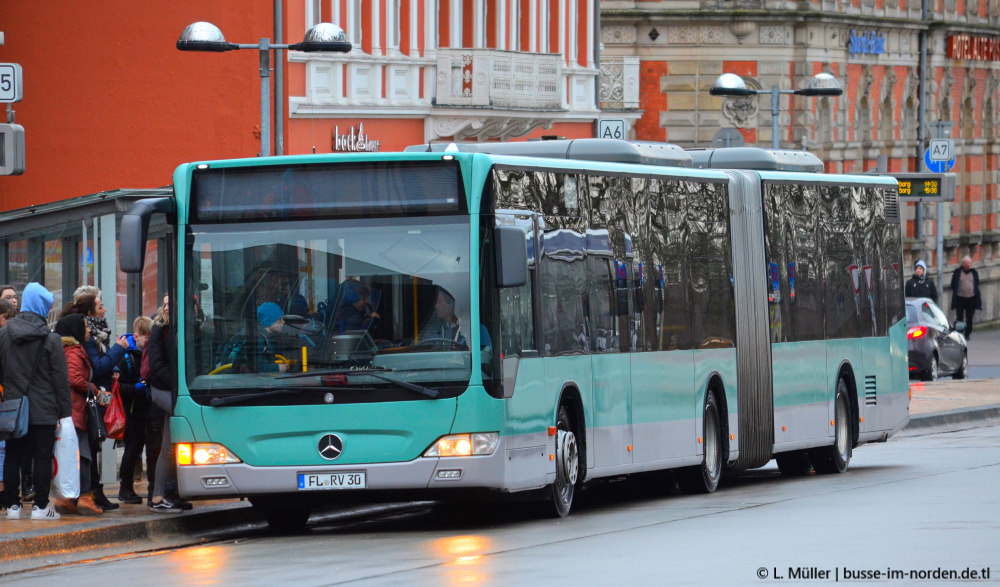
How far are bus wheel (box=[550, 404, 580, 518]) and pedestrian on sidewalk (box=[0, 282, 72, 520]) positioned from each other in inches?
140

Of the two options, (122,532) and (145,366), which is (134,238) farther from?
(145,366)

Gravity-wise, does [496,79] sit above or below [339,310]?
above

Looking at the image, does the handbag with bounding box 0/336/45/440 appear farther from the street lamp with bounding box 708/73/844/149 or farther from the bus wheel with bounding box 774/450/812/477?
the street lamp with bounding box 708/73/844/149

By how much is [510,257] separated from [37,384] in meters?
3.48

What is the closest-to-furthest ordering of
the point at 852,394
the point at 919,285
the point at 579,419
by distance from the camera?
the point at 579,419
the point at 852,394
the point at 919,285

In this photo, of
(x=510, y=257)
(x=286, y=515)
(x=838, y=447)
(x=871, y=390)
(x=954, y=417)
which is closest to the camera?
(x=510, y=257)

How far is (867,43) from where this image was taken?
6688 centimetres

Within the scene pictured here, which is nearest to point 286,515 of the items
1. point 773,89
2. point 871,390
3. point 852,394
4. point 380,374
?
point 380,374

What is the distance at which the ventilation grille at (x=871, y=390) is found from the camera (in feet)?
82.0

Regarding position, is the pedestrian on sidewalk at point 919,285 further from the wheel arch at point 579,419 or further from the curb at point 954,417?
the wheel arch at point 579,419

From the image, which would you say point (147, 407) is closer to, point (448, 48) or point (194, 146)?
point (194, 146)

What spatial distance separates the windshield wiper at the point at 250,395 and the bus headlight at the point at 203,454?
30 centimetres

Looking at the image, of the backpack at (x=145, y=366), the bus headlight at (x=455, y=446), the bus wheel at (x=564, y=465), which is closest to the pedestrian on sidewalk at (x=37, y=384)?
the backpack at (x=145, y=366)

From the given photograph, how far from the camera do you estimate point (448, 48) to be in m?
43.8
